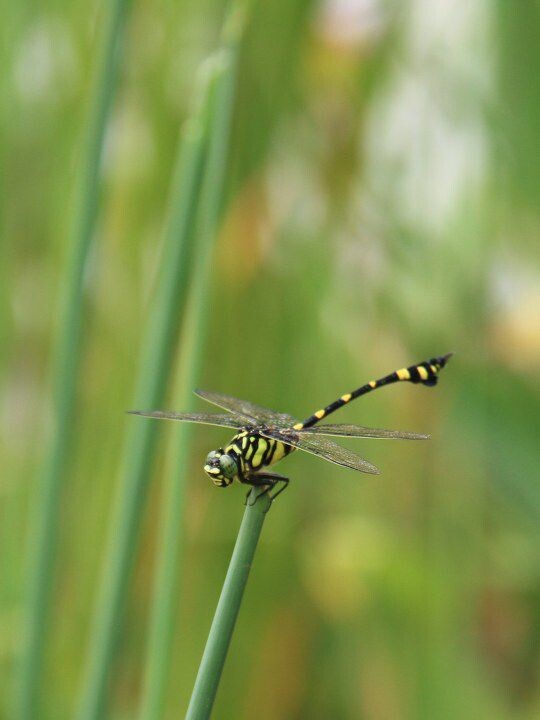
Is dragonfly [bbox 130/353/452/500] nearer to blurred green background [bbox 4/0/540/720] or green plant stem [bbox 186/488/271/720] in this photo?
green plant stem [bbox 186/488/271/720]

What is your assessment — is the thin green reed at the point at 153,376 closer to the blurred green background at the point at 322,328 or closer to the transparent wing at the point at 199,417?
the transparent wing at the point at 199,417

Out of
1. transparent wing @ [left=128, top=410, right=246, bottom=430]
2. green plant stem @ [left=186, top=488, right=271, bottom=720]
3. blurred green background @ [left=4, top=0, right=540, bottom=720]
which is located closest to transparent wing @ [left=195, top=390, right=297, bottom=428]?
transparent wing @ [left=128, top=410, right=246, bottom=430]

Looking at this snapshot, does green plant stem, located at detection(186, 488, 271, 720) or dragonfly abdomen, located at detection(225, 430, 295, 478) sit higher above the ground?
dragonfly abdomen, located at detection(225, 430, 295, 478)

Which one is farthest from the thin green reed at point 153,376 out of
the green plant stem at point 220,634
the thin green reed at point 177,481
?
the green plant stem at point 220,634

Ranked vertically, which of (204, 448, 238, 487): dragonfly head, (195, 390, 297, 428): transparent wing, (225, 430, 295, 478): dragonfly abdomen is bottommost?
(204, 448, 238, 487): dragonfly head

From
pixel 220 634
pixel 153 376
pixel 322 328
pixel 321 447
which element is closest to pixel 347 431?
pixel 321 447

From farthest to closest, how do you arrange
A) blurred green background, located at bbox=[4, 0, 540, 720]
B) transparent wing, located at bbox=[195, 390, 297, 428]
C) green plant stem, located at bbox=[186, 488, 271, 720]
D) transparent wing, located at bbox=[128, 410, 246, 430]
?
blurred green background, located at bbox=[4, 0, 540, 720]
transparent wing, located at bbox=[195, 390, 297, 428]
transparent wing, located at bbox=[128, 410, 246, 430]
green plant stem, located at bbox=[186, 488, 271, 720]

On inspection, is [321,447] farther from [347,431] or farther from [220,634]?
[220,634]
